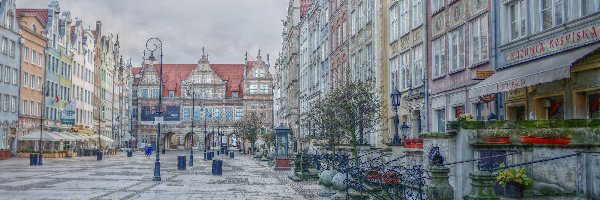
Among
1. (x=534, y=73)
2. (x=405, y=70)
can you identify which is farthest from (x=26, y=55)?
(x=534, y=73)

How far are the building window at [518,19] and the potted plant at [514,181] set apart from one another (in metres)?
10.8

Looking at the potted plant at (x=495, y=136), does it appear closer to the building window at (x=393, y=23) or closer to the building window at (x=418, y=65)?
the building window at (x=418, y=65)

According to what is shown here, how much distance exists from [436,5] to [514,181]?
719 inches

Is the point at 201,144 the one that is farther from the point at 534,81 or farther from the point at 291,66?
the point at 534,81

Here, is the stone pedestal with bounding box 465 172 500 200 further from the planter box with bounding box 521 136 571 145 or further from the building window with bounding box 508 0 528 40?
the building window with bounding box 508 0 528 40

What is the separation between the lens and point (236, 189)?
23234 mm

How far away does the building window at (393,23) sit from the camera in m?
33.4

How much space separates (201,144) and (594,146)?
110 metres

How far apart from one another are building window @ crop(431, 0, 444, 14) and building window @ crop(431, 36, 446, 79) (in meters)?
1.22

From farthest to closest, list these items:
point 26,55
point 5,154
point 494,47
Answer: point 26,55, point 5,154, point 494,47

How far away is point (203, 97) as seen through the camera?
11656 cm

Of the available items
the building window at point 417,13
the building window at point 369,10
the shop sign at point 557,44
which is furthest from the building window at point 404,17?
the shop sign at point 557,44

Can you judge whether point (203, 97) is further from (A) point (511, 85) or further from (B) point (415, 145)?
(B) point (415, 145)

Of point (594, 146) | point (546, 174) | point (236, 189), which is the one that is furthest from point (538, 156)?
point (236, 189)
